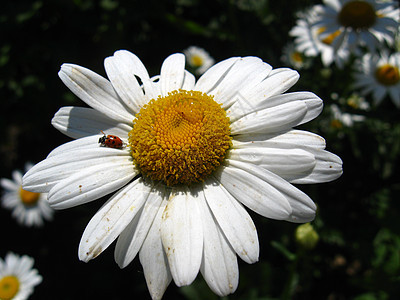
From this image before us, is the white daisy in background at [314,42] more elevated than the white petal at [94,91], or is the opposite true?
the white petal at [94,91]

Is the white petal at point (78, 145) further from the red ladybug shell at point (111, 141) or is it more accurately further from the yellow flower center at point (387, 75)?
the yellow flower center at point (387, 75)

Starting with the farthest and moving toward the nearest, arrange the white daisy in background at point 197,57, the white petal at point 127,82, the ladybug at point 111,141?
the white daisy in background at point 197,57
the white petal at point 127,82
the ladybug at point 111,141

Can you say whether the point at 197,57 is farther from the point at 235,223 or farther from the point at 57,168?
the point at 235,223

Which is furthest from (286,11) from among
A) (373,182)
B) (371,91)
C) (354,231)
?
(354,231)

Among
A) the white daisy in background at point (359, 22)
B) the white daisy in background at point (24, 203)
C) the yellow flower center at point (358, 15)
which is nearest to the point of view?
the white daisy in background at point (359, 22)

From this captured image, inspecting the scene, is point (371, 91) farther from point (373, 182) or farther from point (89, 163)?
point (89, 163)

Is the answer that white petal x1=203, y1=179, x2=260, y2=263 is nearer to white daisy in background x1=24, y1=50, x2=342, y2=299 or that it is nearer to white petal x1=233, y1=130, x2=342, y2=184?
white daisy in background x1=24, y1=50, x2=342, y2=299

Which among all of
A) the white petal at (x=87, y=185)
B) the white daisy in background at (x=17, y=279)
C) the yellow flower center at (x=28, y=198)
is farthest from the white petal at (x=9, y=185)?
the white petal at (x=87, y=185)
